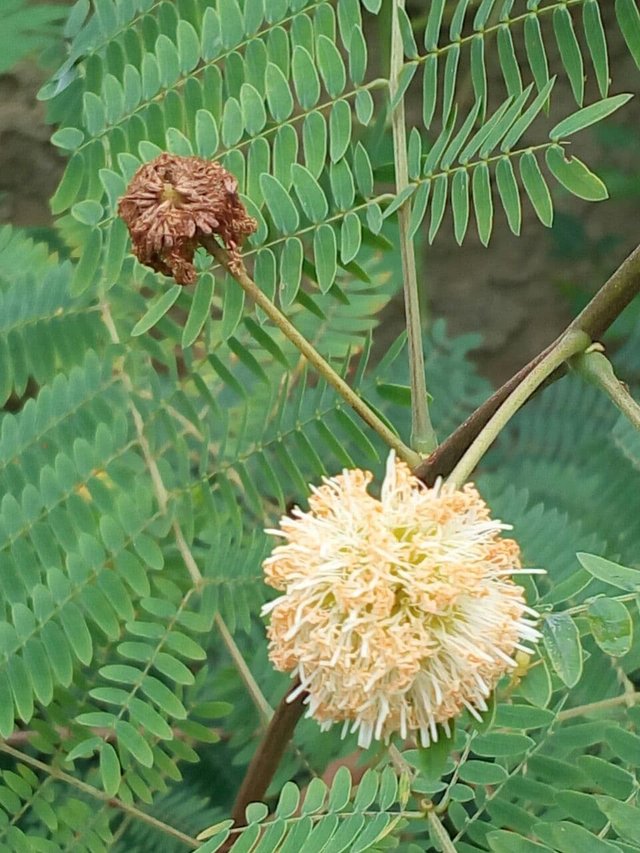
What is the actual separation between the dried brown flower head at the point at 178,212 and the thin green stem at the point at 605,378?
17cm

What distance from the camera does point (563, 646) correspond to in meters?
0.43

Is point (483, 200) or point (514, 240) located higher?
point (483, 200)

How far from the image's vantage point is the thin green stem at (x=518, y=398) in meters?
Result: 0.44

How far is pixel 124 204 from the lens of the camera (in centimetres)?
48

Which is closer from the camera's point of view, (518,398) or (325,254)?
(518,398)

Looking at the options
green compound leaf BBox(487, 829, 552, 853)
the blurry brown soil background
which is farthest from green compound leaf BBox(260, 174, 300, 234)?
the blurry brown soil background

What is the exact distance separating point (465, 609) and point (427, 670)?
0.09 ft

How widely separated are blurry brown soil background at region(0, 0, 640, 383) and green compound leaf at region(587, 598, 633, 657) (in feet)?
4.00

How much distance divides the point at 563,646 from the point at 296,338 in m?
0.18

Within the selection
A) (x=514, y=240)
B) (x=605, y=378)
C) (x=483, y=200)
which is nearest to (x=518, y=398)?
(x=605, y=378)

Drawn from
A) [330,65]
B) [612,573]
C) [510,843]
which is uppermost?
[330,65]

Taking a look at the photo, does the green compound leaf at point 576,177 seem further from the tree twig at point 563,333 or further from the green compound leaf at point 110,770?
the green compound leaf at point 110,770

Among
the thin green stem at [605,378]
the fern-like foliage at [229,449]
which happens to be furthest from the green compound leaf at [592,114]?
the thin green stem at [605,378]

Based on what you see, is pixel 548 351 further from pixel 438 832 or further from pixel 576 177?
pixel 438 832
